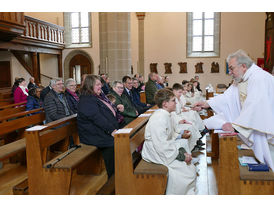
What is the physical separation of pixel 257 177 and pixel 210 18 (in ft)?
56.7

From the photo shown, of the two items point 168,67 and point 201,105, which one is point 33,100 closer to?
point 201,105

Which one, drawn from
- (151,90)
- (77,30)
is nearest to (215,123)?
(151,90)

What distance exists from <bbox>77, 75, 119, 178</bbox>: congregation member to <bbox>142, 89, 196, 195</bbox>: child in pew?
2.38ft

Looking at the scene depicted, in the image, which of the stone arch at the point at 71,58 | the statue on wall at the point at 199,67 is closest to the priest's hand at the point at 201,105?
the statue on wall at the point at 199,67

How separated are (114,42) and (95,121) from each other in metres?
6.71

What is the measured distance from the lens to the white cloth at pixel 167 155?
11.2 ft

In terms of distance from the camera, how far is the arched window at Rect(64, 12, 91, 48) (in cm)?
1972

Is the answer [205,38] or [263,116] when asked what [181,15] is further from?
[263,116]

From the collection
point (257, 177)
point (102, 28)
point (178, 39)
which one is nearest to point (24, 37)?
point (102, 28)


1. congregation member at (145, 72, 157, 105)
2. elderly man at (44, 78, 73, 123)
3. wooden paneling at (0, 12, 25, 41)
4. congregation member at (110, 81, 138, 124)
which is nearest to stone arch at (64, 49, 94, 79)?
wooden paneling at (0, 12, 25, 41)

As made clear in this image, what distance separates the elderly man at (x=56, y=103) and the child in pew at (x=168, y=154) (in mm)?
2155

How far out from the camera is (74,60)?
19.8 m

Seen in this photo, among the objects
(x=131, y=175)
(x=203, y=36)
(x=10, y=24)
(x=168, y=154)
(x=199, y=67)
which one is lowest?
(x=131, y=175)

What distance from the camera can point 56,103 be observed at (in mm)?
5207
